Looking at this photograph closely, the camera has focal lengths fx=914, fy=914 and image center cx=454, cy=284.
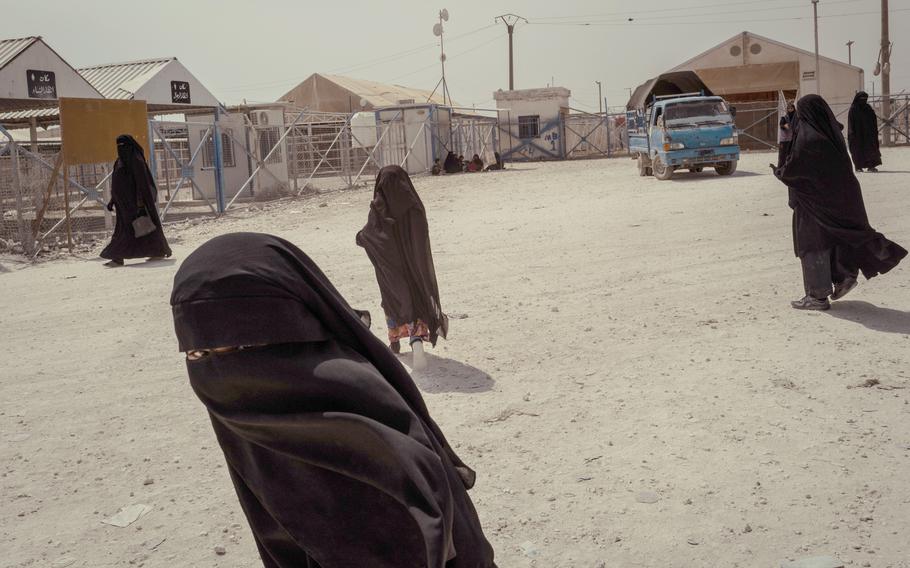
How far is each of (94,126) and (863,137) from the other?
13.7 meters

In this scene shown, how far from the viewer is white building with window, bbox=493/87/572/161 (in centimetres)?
3522

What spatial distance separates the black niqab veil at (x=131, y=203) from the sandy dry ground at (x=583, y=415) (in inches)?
62.7

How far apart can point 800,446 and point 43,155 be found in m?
12.8

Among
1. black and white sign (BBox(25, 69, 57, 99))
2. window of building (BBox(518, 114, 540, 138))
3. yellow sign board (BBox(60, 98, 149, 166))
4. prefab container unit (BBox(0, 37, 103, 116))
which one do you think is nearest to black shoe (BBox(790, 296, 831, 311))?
yellow sign board (BBox(60, 98, 149, 166))

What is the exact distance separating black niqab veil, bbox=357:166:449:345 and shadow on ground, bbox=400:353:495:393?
0.70 ft

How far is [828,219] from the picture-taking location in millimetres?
6707

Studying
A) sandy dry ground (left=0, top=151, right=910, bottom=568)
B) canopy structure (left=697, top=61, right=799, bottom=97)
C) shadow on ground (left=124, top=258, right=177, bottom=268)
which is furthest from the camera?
canopy structure (left=697, top=61, right=799, bottom=97)

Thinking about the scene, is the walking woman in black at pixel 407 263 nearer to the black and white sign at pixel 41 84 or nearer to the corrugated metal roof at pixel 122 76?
the black and white sign at pixel 41 84

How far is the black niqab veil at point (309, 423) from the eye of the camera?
176 cm

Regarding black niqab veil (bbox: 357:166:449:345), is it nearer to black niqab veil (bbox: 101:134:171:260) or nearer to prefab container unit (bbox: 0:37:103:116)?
black niqab veil (bbox: 101:134:171:260)

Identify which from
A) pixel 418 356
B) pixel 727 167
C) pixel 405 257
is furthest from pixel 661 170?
pixel 418 356

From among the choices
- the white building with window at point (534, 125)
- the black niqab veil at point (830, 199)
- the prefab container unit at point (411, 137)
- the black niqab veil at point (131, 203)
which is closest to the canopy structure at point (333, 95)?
the white building with window at point (534, 125)

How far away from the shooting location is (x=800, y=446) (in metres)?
4.16

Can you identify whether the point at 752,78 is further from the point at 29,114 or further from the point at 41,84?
the point at 41,84
